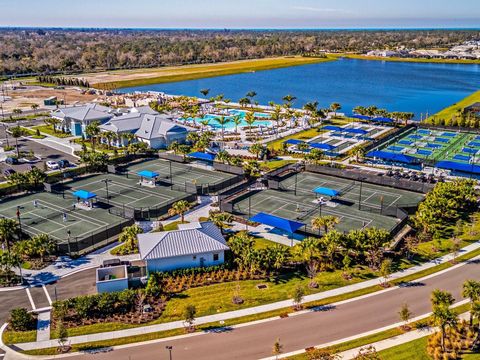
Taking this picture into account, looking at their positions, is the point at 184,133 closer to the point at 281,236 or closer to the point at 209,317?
the point at 281,236

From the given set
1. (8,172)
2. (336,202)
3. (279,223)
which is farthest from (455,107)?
(8,172)

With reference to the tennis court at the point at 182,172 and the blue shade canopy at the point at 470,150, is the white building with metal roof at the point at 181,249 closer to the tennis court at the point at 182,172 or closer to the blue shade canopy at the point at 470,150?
the tennis court at the point at 182,172

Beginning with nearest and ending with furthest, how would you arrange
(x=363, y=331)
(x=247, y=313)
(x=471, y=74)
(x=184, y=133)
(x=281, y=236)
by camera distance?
A: (x=363, y=331)
(x=247, y=313)
(x=281, y=236)
(x=184, y=133)
(x=471, y=74)

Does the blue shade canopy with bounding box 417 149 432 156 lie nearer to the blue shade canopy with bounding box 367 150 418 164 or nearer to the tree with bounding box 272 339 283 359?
the blue shade canopy with bounding box 367 150 418 164

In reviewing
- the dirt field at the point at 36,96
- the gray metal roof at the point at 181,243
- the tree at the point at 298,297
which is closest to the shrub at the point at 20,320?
the gray metal roof at the point at 181,243

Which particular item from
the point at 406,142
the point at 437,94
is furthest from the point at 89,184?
the point at 437,94
